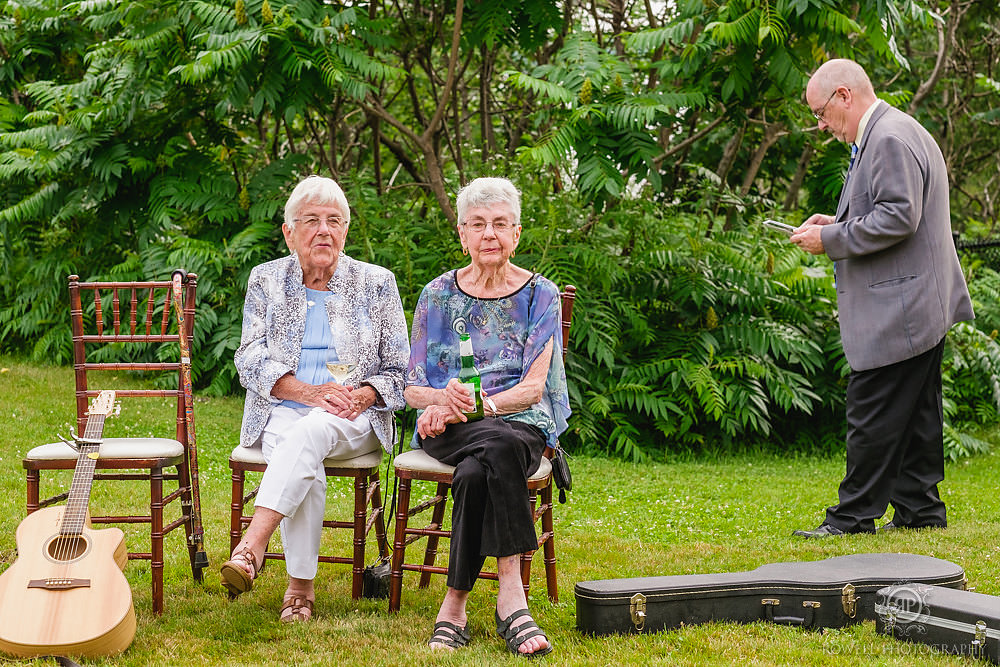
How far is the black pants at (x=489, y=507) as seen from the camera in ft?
11.3

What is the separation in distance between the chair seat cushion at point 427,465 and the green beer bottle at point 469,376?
0.68 ft

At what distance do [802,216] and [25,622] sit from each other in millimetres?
7663

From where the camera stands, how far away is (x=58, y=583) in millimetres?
3170

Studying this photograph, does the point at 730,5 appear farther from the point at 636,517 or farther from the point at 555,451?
the point at 555,451

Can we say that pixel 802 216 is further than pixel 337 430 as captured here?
Yes

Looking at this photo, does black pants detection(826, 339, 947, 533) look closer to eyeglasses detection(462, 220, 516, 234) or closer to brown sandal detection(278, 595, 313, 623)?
eyeglasses detection(462, 220, 516, 234)

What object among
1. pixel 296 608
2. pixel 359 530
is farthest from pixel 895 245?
pixel 296 608

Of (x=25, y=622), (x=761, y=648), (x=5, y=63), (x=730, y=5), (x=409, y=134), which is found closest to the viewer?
(x=25, y=622)

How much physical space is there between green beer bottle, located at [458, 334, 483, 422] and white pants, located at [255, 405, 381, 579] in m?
0.49

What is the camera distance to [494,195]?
12.5 ft

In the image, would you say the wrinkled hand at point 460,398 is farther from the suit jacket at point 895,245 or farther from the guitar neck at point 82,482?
the suit jacket at point 895,245

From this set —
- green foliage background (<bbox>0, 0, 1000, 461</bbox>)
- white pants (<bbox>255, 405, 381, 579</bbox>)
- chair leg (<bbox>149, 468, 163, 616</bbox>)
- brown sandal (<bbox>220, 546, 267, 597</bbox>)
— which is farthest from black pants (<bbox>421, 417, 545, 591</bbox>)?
green foliage background (<bbox>0, 0, 1000, 461</bbox>)

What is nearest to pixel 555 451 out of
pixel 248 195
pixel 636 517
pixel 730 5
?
pixel 636 517

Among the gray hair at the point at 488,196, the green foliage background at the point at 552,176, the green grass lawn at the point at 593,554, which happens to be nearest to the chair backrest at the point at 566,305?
the gray hair at the point at 488,196
